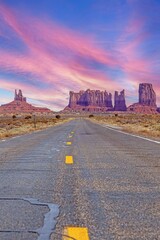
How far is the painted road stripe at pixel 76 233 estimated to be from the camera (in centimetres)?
381

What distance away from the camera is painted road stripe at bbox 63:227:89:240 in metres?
3.81

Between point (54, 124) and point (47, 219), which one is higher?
A: point (47, 219)

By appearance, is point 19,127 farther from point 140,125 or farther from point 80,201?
point 80,201

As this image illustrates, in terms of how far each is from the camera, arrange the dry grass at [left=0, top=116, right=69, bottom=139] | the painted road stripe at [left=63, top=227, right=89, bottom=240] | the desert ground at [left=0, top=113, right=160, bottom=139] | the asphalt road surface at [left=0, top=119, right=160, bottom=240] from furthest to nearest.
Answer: the dry grass at [left=0, top=116, right=69, bottom=139] → the desert ground at [left=0, top=113, right=160, bottom=139] → the asphalt road surface at [left=0, top=119, right=160, bottom=240] → the painted road stripe at [left=63, top=227, right=89, bottom=240]

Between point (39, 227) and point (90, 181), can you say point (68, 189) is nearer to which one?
point (90, 181)

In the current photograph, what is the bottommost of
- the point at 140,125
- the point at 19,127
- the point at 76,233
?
the point at 140,125

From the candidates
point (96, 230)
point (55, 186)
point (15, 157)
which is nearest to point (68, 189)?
point (55, 186)

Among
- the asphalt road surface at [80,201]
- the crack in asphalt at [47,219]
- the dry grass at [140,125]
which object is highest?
the crack in asphalt at [47,219]

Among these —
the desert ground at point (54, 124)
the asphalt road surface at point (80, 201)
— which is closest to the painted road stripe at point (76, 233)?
the asphalt road surface at point (80, 201)

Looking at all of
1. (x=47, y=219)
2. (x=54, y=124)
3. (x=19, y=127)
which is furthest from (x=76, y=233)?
(x=54, y=124)

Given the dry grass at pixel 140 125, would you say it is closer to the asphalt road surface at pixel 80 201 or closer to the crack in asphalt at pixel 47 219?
the asphalt road surface at pixel 80 201

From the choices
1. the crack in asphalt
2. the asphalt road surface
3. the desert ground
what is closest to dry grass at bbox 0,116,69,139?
the desert ground

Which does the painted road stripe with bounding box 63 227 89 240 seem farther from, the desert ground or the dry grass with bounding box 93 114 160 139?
the dry grass with bounding box 93 114 160 139

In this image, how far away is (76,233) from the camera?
3.95 m
